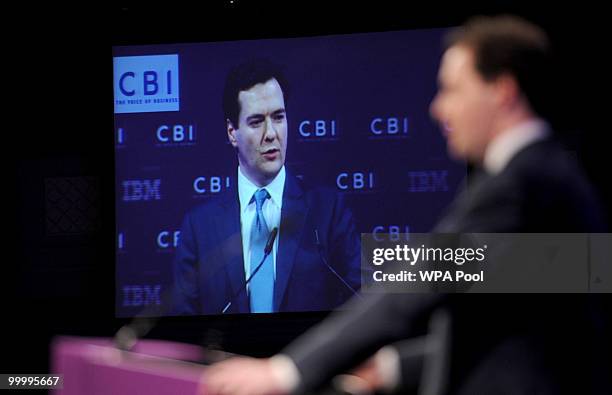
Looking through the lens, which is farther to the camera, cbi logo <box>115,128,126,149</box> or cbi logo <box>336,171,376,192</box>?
cbi logo <box>115,128,126,149</box>

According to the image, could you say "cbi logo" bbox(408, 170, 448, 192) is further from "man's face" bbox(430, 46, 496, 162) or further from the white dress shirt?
"man's face" bbox(430, 46, 496, 162)

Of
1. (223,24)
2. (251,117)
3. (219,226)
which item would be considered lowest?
(219,226)

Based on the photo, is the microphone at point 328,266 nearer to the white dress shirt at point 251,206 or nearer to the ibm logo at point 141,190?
the white dress shirt at point 251,206

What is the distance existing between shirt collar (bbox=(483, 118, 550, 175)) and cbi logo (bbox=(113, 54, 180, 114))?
443cm

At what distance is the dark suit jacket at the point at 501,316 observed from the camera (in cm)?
126

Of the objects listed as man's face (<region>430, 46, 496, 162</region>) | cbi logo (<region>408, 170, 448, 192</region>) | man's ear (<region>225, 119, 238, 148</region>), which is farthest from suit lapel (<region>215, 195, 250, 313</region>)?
man's face (<region>430, 46, 496, 162</region>)

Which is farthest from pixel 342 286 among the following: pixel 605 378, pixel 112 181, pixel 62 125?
pixel 605 378

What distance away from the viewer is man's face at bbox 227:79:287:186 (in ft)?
18.2

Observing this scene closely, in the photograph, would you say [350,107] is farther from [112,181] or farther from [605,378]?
[605,378]

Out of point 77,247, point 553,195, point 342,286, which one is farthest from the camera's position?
point 77,247

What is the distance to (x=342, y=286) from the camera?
541 cm

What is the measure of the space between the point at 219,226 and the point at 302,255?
0.61m

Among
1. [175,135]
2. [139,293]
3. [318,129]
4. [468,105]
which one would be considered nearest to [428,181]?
[318,129]

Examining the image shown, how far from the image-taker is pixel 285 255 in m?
5.47
